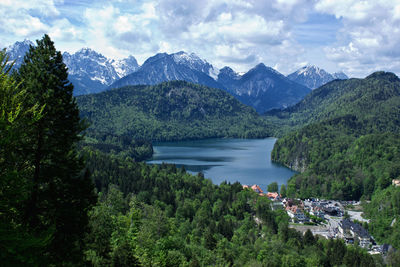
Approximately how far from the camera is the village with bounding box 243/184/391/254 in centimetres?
6288

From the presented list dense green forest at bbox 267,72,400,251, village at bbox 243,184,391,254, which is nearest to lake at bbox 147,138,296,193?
dense green forest at bbox 267,72,400,251

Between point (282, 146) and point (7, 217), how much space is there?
162688mm

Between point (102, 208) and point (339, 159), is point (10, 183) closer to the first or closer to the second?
point (102, 208)

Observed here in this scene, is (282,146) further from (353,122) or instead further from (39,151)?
(39,151)

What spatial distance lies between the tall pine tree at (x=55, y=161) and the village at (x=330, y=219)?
58.6 meters

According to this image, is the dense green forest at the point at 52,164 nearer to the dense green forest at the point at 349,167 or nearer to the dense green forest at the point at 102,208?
the dense green forest at the point at 102,208

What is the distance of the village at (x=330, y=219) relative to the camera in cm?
6288

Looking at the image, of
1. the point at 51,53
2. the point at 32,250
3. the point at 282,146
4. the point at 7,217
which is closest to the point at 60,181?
the point at 7,217

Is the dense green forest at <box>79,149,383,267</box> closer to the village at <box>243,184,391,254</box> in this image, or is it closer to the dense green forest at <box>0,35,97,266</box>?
the dense green forest at <box>0,35,97,266</box>

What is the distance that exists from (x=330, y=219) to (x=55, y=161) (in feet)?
243

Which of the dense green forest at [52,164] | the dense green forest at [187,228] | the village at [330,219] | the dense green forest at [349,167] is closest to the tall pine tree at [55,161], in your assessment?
the dense green forest at [52,164]

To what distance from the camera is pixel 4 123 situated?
29.2 feet

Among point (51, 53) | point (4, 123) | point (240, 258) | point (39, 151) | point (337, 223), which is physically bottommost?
point (337, 223)

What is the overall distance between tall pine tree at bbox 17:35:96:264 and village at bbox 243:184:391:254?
58.6 meters
